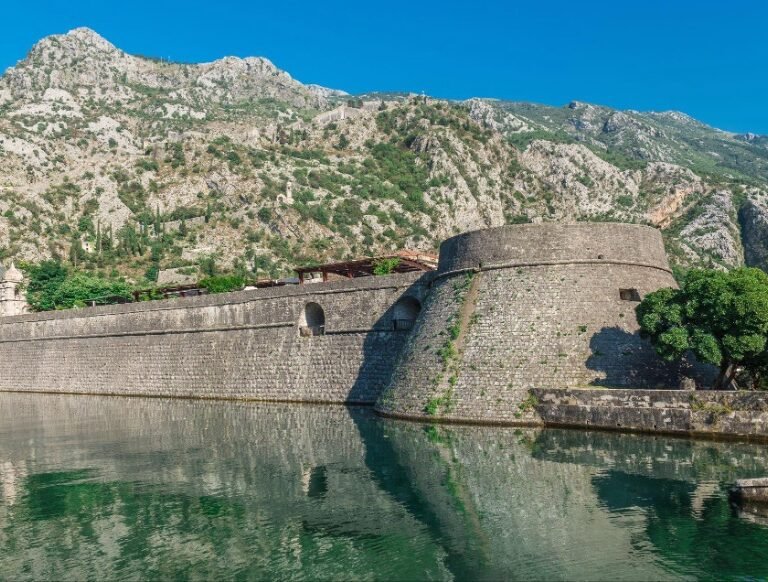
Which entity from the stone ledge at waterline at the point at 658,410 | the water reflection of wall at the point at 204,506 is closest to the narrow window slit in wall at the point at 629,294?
the stone ledge at waterline at the point at 658,410

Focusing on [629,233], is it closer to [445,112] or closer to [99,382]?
[99,382]

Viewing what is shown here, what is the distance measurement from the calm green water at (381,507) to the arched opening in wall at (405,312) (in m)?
7.07

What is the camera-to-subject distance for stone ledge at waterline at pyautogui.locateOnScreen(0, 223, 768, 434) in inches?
869

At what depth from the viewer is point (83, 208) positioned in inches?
3531

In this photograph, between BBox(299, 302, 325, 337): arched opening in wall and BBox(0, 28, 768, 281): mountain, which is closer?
BBox(299, 302, 325, 337): arched opening in wall

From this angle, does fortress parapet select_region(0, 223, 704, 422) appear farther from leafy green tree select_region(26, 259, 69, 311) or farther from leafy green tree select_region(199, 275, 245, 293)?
leafy green tree select_region(26, 259, 69, 311)

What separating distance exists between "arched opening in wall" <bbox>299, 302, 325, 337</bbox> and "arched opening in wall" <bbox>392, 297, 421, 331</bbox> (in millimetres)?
4382

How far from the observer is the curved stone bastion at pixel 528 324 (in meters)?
22.2

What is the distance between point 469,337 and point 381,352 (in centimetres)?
697

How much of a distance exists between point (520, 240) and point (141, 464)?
49.8 feet

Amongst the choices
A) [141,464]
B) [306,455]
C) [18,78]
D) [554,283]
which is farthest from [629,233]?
[18,78]

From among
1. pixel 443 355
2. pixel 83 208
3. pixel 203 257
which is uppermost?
pixel 83 208

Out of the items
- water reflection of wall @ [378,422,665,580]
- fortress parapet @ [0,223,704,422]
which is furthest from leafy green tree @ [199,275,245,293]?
water reflection of wall @ [378,422,665,580]

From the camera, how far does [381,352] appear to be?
98.8 feet
